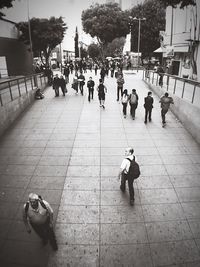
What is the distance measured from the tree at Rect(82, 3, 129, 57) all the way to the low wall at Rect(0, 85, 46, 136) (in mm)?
27676

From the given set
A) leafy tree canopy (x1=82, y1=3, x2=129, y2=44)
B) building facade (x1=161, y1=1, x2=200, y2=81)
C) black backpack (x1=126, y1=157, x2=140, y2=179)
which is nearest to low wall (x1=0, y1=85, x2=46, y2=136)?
black backpack (x1=126, y1=157, x2=140, y2=179)

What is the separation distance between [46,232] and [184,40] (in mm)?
23325

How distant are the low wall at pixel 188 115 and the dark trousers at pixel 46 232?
704 cm

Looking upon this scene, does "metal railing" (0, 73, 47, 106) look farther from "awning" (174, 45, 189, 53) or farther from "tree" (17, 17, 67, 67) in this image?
"awning" (174, 45, 189, 53)

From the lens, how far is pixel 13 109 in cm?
1155

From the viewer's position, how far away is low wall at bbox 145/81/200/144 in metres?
9.25

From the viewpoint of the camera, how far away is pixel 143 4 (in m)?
41.6

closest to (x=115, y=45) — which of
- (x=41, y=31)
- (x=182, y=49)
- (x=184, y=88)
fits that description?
(x=41, y=31)

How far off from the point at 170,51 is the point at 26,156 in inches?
926

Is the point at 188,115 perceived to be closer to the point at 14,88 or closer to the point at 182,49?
the point at 14,88

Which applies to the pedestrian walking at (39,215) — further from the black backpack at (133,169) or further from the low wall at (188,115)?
the low wall at (188,115)

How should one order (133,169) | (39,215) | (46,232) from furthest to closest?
(133,169) → (46,232) → (39,215)

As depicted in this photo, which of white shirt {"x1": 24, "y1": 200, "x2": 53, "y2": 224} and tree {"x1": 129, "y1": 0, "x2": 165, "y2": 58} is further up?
tree {"x1": 129, "y1": 0, "x2": 165, "y2": 58}

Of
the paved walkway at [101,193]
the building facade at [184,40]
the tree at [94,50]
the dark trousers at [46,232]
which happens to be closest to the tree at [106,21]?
the building facade at [184,40]
